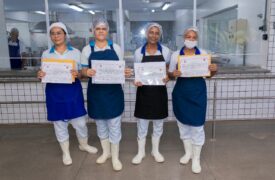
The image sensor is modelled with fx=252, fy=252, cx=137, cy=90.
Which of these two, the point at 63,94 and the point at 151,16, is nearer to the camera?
the point at 63,94

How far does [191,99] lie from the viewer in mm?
2592

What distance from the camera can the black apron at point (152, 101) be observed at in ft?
8.68

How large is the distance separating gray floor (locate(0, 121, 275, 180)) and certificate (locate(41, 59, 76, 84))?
3.25ft

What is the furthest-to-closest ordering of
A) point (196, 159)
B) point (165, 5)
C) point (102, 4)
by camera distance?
1. point (165, 5)
2. point (102, 4)
3. point (196, 159)

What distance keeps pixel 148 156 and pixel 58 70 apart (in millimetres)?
1446

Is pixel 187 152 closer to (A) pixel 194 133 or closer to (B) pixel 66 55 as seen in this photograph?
(A) pixel 194 133

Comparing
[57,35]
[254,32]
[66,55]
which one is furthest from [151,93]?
[254,32]

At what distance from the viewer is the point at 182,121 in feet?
8.80

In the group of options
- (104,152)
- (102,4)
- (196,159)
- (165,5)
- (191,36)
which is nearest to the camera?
(191,36)

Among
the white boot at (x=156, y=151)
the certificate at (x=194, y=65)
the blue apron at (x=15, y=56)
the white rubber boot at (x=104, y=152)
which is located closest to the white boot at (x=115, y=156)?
the white rubber boot at (x=104, y=152)

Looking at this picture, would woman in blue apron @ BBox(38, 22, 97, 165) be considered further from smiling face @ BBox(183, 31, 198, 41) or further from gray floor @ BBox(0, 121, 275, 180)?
smiling face @ BBox(183, 31, 198, 41)

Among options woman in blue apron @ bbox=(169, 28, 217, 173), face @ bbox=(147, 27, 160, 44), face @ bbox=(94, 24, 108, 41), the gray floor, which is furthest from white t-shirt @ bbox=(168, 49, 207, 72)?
the gray floor

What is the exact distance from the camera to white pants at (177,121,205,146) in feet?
8.71

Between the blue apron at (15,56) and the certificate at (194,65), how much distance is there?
2913mm
